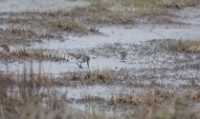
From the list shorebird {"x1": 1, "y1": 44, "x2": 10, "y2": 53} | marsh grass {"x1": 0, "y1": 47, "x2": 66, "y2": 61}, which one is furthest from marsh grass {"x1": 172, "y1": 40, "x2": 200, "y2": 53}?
shorebird {"x1": 1, "y1": 44, "x2": 10, "y2": 53}

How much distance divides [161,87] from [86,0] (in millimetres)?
14524

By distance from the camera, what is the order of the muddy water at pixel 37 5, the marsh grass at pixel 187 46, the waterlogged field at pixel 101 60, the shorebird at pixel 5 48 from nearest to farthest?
the waterlogged field at pixel 101 60, the shorebird at pixel 5 48, the marsh grass at pixel 187 46, the muddy water at pixel 37 5

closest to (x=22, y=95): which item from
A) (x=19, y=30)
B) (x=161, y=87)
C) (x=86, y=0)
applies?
(x=161, y=87)

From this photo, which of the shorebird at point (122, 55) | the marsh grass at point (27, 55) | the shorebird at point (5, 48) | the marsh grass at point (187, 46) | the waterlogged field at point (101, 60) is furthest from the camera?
the marsh grass at point (187, 46)

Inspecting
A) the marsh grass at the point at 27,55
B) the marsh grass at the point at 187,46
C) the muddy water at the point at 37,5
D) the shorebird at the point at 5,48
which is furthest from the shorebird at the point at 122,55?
the muddy water at the point at 37,5

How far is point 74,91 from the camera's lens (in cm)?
1121

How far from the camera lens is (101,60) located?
14.6 m

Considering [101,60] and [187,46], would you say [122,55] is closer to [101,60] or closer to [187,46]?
[101,60]

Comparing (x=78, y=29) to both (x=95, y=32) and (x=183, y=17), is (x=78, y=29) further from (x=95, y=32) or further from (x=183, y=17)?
(x=183, y=17)

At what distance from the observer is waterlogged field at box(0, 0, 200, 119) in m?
7.80

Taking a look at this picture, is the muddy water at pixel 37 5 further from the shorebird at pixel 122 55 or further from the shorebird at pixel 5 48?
the shorebird at pixel 5 48

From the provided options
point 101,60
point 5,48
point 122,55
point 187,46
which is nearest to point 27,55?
point 5,48

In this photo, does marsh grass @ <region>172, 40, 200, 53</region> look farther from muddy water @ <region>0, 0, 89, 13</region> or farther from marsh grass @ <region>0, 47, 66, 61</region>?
muddy water @ <region>0, 0, 89, 13</region>

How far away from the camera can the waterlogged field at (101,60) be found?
7.80 metres
